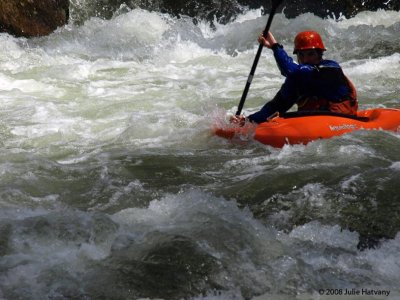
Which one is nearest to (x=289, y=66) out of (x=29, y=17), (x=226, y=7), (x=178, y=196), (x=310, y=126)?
(x=310, y=126)

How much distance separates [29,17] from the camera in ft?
31.8

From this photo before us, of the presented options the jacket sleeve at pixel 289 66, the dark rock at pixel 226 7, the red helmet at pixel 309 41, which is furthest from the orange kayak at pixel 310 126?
the dark rock at pixel 226 7

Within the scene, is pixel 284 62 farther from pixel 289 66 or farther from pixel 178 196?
pixel 178 196

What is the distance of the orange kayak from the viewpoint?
4.91m

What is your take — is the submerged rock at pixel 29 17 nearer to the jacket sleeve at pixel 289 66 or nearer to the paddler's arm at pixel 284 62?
the paddler's arm at pixel 284 62

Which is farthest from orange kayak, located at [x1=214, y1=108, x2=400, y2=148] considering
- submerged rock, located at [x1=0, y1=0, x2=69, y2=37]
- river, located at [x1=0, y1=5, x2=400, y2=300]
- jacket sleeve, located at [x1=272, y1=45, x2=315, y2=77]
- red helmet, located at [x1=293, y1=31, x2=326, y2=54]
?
submerged rock, located at [x1=0, y1=0, x2=69, y2=37]

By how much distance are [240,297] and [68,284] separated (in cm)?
77

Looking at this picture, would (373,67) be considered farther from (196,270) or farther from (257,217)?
(196,270)

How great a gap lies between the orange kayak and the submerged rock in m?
5.57

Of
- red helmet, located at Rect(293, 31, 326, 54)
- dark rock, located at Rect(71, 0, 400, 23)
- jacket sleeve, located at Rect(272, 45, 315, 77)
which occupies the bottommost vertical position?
dark rock, located at Rect(71, 0, 400, 23)

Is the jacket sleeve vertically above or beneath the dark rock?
above

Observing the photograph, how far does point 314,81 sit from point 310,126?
16.0 inches

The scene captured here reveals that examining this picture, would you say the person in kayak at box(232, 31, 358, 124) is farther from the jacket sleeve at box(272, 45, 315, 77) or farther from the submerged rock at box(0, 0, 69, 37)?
the submerged rock at box(0, 0, 69, 37)

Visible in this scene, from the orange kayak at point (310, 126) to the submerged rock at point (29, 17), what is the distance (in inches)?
219
